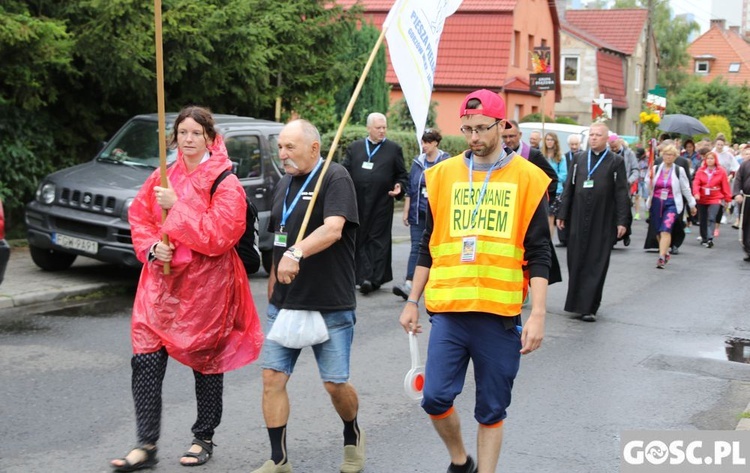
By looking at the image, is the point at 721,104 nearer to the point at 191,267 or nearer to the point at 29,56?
the point at 29,56

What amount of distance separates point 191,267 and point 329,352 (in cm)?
85

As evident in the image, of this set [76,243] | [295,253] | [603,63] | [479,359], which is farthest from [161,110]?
[603,63]

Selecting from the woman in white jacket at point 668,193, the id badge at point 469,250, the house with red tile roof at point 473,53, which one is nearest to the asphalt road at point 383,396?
the id badge at point 469,250

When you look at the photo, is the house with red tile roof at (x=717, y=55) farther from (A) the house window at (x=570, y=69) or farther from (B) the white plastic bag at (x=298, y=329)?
(B) the white plastic bag at (x=298, y=329)

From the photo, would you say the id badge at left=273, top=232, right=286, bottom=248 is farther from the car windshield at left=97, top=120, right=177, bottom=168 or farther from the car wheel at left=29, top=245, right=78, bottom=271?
the car wheel at left=29, top=245, right=78, bottom=271

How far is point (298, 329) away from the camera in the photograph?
5.11 m

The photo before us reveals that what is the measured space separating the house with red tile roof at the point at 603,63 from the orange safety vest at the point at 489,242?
42.5 meters

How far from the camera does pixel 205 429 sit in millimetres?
5629

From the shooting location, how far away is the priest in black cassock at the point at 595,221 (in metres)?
10.7

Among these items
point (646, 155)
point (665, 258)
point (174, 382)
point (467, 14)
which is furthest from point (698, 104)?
point (174, 382)

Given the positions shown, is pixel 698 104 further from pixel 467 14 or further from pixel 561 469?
pixel 561 469

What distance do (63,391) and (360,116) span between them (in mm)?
22771

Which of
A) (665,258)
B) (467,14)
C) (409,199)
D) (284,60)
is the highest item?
(467,14)

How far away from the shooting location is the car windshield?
1180 cm
